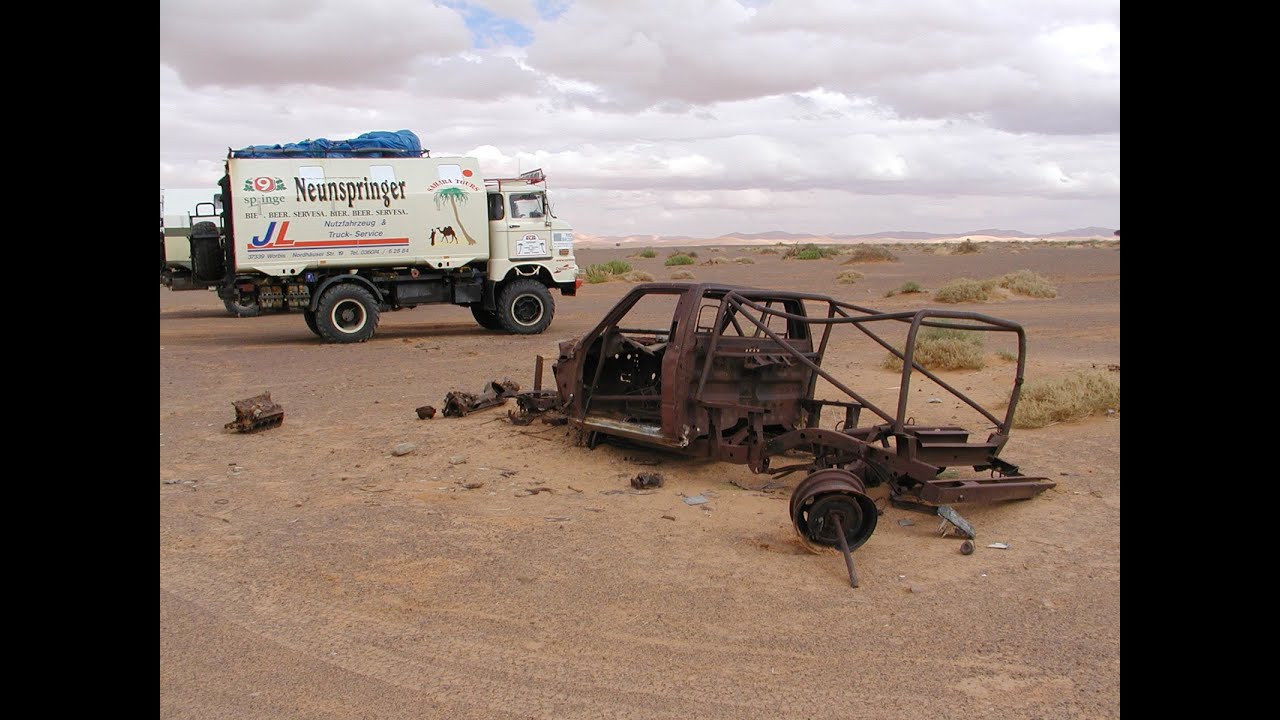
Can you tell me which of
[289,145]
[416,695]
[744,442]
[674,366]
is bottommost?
[416,695]

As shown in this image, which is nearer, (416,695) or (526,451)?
(416,695)

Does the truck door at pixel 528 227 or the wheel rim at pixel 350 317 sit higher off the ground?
the truck door at pixel 528 227

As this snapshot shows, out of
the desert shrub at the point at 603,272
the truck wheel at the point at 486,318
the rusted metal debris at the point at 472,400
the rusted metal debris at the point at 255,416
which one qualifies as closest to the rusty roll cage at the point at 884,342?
the rusted metal debris at the point at 472,400

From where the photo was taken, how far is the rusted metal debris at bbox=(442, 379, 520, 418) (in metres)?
10.2

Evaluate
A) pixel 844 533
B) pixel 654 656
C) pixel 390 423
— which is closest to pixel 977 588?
pixel 844 533

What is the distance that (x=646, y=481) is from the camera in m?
7.36

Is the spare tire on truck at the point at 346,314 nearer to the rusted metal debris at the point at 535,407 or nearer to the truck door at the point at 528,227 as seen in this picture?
the truck door at the point at 528,227

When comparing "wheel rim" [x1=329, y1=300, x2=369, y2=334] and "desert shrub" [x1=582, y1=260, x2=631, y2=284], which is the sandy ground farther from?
"desert shrub" [x1=582, y1=260, x2=631, y2=284]

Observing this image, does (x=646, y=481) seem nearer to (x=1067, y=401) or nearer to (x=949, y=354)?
(x=1067, y=401)

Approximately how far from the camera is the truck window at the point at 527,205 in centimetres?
1892

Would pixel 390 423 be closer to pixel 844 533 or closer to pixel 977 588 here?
pixel 844 533

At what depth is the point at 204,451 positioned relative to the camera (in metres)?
8.96

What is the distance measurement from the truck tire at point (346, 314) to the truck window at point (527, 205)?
10.9ft

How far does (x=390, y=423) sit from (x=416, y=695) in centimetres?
639
